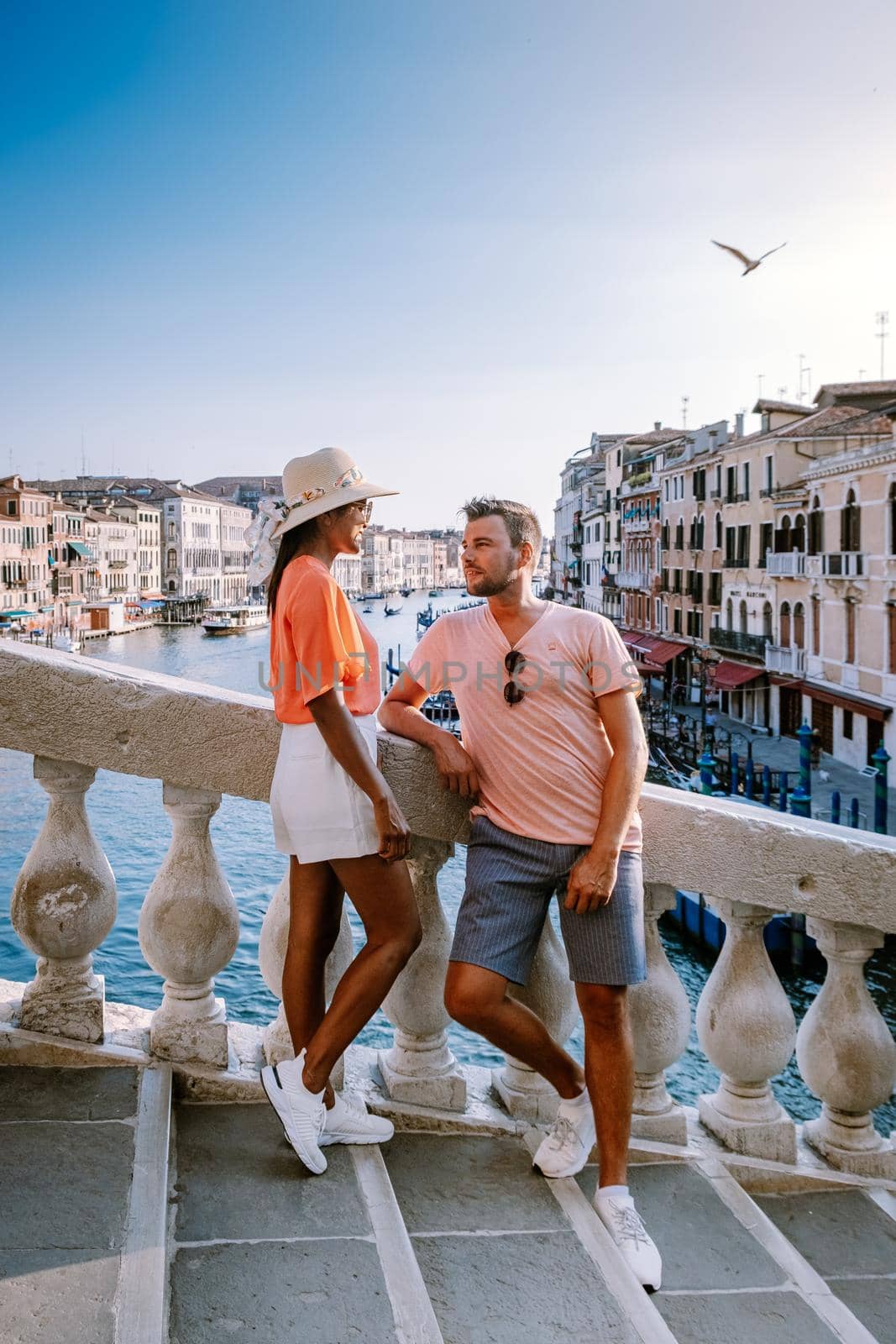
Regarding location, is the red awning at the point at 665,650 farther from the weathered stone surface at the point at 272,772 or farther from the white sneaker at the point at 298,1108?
the white sneaker at the point at 298,1108

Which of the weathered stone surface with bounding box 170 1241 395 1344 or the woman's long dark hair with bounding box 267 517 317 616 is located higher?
the woman's long dark hair with bounding box 267 517 317 616

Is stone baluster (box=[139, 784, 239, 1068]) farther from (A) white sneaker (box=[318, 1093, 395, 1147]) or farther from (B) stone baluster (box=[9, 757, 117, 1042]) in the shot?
(A) white sneaker (box=[318, 1093, 395, 1147])

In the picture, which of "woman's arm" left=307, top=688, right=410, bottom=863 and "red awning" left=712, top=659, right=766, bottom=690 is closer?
"woman's arm" left=307, top=688, right=410, bottom=863

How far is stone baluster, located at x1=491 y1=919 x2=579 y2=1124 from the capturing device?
7.37ft

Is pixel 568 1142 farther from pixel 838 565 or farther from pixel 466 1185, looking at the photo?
pixel 838 565

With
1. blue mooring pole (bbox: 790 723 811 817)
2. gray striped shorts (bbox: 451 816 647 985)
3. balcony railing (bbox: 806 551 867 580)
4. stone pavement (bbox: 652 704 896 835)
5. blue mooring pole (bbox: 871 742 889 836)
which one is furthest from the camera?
balcony railing (bbox: 806 551 867 580)

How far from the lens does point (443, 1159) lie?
213cm

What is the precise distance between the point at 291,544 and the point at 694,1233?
1.46 metres

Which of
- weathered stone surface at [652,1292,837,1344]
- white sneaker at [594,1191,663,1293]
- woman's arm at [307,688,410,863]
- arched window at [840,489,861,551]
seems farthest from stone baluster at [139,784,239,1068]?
arched window at [840,489,861,551]

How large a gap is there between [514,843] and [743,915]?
0.50 m

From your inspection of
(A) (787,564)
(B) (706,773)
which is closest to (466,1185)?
(B) (706,773)

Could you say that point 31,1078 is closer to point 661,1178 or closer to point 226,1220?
point 226,1220

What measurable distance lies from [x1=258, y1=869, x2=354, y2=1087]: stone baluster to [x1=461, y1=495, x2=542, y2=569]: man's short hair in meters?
0.81

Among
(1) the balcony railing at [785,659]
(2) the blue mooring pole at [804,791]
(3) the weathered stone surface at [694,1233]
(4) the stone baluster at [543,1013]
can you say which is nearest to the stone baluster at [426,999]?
(4) the stone baluster at [543,1013]
